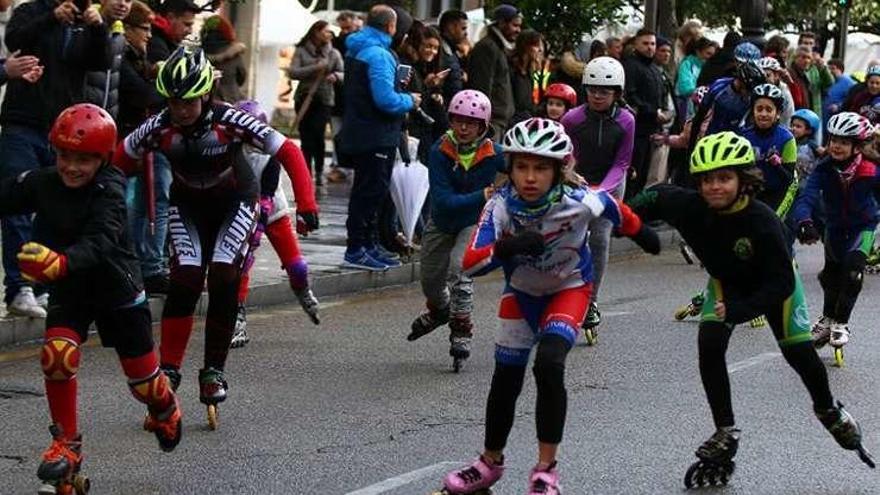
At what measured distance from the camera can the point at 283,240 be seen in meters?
11.7

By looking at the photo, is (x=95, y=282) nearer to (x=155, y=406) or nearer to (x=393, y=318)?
(x=155, y=406)

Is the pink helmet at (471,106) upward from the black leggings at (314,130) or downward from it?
upward

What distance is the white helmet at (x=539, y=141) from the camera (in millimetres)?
8016

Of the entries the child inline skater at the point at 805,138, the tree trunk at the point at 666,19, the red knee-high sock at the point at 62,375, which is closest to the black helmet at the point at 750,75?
the child inline skater at the point at 805,138

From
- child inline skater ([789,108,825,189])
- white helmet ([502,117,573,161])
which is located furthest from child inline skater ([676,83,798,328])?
white helmet ([502,117,573,161])

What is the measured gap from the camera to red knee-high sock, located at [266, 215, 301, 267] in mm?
11547

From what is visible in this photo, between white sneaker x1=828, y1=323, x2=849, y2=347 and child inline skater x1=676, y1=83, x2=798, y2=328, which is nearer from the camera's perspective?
white sneaker x1=828, y1=323, x2=849, y2=347

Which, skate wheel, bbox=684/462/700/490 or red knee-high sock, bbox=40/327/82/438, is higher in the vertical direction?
red knee-high sock, bbox=40/327/82/438

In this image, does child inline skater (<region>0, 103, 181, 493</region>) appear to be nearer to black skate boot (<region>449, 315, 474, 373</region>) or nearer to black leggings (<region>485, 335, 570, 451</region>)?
black leggings (<region>485, 335, 570, 451</region>)

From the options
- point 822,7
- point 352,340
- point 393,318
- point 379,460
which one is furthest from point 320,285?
point 822,7

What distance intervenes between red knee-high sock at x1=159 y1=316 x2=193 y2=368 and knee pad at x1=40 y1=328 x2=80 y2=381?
1.70 meters

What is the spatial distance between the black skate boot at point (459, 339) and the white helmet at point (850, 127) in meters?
3.01

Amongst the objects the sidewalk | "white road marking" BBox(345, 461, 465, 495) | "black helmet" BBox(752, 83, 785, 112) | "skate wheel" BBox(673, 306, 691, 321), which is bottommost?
the sidewalk

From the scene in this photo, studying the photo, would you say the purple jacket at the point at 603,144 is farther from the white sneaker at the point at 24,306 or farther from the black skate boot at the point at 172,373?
the black skate boot at the point at 172,373
